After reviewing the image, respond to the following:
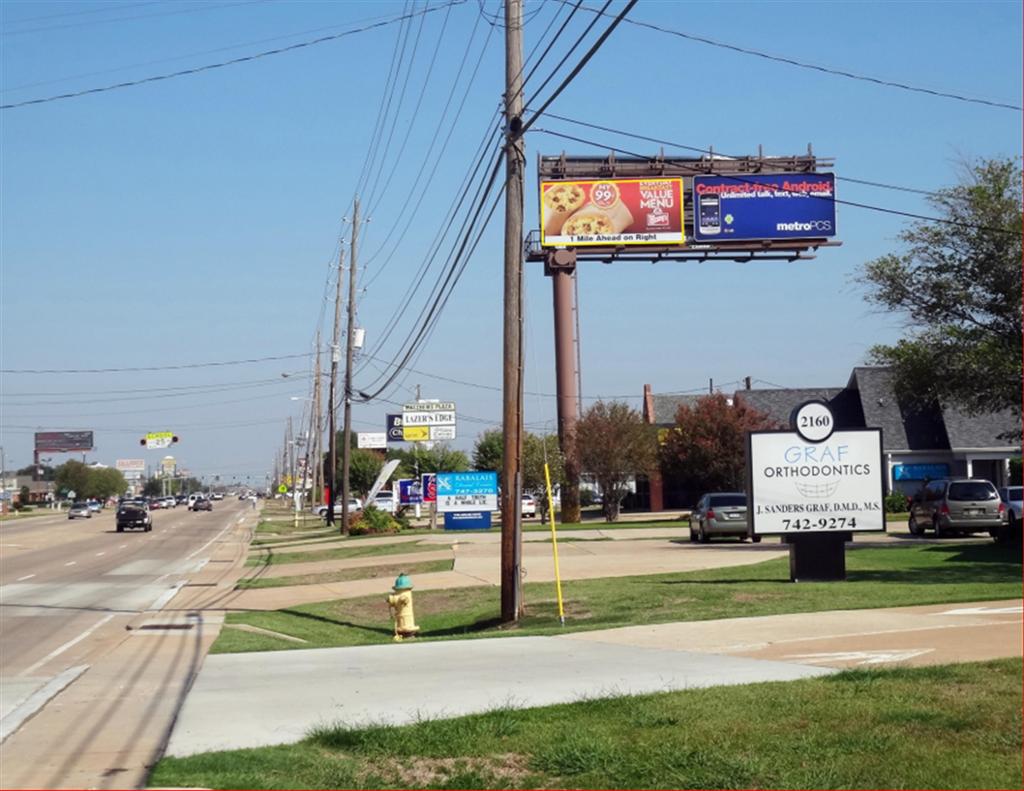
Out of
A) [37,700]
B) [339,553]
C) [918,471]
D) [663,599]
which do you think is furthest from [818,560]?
[918,471]

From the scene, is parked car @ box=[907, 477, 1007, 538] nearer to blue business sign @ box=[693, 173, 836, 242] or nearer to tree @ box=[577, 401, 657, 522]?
blue business sign @ box=[693, 173, 836, 242]

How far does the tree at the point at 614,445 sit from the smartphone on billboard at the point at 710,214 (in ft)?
29.7

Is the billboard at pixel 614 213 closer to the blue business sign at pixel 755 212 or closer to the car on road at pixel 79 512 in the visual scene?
the blue business sign at pixel 755 212

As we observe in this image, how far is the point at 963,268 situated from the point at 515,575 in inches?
536

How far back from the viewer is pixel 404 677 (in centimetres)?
1216

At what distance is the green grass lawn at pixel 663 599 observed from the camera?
56.5 feet

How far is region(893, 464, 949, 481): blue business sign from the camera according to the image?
204 feet

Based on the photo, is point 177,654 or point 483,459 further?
point 483,459

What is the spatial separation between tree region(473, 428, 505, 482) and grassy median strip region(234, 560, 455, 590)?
45031 millimetres

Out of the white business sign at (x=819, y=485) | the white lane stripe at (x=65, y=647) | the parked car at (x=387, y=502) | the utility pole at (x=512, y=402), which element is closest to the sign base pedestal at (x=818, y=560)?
the white business sign at (x=819, y=485)

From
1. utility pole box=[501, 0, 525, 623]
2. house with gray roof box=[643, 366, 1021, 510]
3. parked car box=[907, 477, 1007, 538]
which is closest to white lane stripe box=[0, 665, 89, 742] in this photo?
utility pole box=[501, 0, 525, 623]

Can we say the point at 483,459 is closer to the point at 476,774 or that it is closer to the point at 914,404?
the point at 914,404

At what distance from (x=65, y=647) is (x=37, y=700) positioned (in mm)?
6054

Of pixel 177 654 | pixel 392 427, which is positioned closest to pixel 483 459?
pixel 392 427
